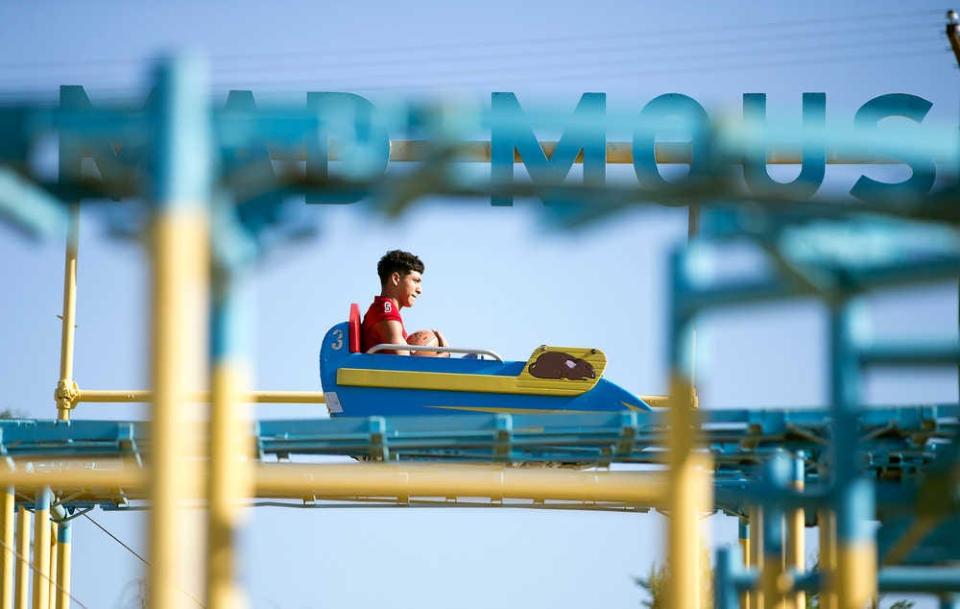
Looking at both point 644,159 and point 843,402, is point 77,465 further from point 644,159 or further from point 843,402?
point 843,402

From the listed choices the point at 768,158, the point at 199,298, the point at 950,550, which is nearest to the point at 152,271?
the point at 199,298

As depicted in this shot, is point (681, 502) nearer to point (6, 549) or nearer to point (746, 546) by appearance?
point (6, 549)

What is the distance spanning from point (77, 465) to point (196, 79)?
7989 mm

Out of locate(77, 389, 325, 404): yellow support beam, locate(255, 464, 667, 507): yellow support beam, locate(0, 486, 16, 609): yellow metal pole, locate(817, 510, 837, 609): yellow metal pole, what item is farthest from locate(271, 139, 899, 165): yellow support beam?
locate(817, 510, 837, 609): yellow metal pole

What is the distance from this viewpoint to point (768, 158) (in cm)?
1877

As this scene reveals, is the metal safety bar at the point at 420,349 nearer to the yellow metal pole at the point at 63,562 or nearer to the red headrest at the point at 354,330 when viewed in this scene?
the red headrest at the point at 354,330

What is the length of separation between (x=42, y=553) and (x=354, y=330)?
129 inches

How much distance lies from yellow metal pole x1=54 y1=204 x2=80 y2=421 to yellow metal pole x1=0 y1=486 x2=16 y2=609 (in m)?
2.38

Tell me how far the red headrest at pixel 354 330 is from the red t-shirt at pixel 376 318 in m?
0.15

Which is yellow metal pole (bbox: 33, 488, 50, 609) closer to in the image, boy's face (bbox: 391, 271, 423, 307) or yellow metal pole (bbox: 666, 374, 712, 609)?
boy's face (bbox: 391, 271, 423, 307)

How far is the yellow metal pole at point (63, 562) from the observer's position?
16078 mm

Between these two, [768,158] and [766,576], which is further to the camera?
[768,158]

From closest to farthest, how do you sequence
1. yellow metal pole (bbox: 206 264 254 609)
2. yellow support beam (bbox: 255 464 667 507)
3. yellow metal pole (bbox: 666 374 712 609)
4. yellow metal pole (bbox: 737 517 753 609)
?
yellow metal pole (bbox: 206 264 254 609), yellow metal pole (bbox: 666 374 712 609), yellow support beam (bbox: 255 464 667 507), yellow metal pole (bbox: 737 517 753 609)

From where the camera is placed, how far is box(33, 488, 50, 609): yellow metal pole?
14695 mm
